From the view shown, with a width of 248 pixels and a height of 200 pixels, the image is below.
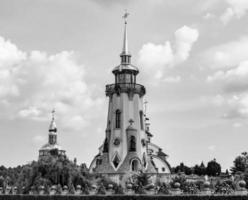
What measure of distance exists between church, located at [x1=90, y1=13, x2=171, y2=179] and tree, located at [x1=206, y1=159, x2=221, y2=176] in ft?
162

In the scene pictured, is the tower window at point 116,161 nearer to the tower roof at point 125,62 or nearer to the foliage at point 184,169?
the tower roof at point 125,62

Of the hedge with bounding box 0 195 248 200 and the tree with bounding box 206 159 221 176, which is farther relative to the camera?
the tree with bounding box 206 159 221 176

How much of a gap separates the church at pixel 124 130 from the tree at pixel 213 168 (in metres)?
49.5

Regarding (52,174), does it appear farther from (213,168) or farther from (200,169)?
(200,169)

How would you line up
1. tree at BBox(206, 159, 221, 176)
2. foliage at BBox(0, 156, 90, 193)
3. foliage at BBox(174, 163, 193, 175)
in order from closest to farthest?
foliage at BBox(0, 156, 90, 193)
tree at BBox(206, 159, 221, 176)
foliage at BBox(174, 163, 193, 175)

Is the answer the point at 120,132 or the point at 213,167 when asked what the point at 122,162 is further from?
the point at 213,167

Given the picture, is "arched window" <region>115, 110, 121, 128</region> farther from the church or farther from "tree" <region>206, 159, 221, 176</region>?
"tree" <region>206, 159, 221, 176</region>

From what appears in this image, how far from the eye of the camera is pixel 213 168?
441ft

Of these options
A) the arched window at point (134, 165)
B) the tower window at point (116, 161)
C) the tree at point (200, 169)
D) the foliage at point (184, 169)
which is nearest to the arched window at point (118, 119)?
the tower window at point (116, 161)

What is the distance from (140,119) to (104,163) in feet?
33.2

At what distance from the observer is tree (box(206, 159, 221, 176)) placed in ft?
438

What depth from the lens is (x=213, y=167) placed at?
134625 mm

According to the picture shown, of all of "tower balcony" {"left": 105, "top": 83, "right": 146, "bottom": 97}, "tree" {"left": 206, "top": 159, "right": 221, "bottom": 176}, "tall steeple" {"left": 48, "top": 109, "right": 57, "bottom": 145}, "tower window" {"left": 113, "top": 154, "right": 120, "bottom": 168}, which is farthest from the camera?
"tree" {"left": 206, "top": 159, "right": 221, "bottom": 176}

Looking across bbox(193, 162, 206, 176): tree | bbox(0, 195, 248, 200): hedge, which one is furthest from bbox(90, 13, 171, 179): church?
bbox(193, 162, 206, 176): tree
